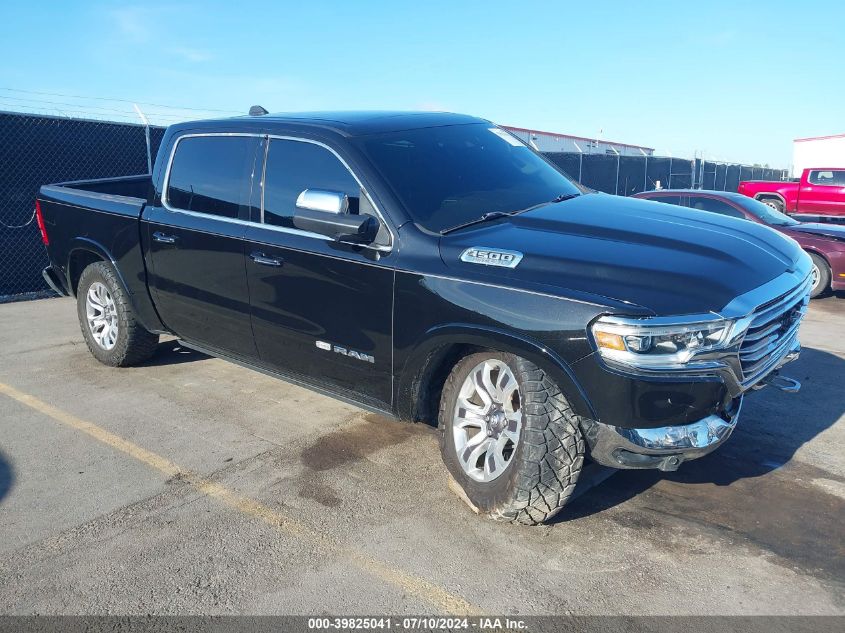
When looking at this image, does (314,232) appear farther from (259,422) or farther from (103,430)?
(103,430)

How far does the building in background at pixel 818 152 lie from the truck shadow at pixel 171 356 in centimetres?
4504

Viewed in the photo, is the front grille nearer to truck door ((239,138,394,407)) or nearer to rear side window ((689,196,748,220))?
truck door ((239,138,394,407))

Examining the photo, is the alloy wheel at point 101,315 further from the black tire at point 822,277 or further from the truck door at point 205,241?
the black tire at point 822,277

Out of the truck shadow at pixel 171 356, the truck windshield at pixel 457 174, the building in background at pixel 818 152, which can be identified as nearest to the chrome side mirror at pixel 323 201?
the truck windshield at pixel 457 174

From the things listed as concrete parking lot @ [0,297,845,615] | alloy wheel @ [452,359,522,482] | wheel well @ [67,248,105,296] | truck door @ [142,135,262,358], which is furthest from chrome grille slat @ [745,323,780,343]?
wheel well @ [67,248,105,296]

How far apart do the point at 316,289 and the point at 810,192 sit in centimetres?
1767

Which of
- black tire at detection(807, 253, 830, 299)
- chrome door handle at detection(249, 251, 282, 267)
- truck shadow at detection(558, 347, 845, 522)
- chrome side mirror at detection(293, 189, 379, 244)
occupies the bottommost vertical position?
truck shadow at detection(558, 347, 845, 522)

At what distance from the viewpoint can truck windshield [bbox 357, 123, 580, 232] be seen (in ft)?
12.9

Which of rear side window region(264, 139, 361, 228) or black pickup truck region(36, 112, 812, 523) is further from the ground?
rear side window region(264, 139, 361, 228)

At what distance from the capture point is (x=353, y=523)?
3.54 meters

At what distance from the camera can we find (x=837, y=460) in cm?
425

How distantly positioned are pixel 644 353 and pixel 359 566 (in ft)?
5.12

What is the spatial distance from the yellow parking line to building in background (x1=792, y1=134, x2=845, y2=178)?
46635 mm

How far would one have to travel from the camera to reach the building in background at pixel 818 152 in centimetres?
4384
